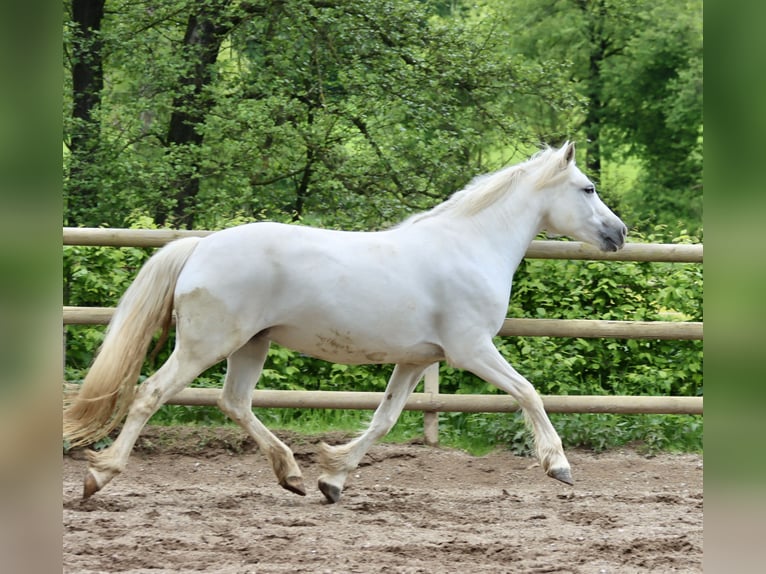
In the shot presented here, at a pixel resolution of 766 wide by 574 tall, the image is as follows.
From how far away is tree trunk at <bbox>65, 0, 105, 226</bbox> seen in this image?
388 inches

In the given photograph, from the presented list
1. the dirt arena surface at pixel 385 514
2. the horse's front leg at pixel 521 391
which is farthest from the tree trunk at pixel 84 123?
the horse's front leg at pixel 521 391

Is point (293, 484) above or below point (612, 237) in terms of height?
below

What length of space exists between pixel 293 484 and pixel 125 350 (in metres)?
1.14

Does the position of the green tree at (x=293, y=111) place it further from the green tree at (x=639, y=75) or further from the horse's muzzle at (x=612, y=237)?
the green tree at (x=639, y=75)

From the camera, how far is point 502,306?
488 centimetres

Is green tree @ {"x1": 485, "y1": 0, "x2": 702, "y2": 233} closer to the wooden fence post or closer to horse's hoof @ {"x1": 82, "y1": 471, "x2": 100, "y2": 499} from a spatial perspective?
the wooden fence post

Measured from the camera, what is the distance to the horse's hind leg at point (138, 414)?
4.33m

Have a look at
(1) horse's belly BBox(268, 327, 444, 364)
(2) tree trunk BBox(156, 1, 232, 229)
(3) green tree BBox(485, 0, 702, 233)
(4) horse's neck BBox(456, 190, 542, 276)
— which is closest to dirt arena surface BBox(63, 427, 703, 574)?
(1) horse's belly BBox(268, 327, 444, 364)

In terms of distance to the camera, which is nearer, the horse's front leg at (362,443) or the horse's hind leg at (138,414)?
the horse's hind leg at (138,414)

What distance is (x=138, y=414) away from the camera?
4445 mm

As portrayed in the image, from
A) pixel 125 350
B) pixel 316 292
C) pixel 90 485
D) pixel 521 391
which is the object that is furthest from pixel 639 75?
pixel 90 485

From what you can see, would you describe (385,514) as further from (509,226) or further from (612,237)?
(612,237)

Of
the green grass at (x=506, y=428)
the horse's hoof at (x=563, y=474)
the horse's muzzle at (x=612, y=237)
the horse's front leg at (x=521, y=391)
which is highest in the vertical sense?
the horse's muzzle at (x=612, y=237)
